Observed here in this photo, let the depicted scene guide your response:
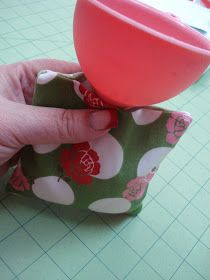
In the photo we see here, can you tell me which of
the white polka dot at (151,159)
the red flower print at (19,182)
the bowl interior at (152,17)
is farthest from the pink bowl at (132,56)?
the red flower print at (19,182)

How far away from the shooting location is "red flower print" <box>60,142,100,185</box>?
1.26 feet

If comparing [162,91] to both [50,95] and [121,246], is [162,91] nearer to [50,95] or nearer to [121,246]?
[50,95]

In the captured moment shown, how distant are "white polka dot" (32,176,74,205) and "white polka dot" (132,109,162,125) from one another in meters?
0.14

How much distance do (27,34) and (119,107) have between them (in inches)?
19.6

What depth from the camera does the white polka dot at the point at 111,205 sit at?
0.43m

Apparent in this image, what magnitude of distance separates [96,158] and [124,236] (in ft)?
0.51

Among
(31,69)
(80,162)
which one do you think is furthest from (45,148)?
(31,69)

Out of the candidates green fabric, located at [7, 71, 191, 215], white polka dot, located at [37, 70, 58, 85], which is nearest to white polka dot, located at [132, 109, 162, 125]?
green fabric, located at [7, 71, 191, 215]

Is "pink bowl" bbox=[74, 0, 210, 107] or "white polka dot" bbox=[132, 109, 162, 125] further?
"white polka dot" bbox=[132, 109, 162, 125]

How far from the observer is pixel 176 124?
0.35m

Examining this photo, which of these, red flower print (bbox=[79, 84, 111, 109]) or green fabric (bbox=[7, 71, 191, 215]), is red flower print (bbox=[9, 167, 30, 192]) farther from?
red flower print (bbox=[79, 84, 111, 109])

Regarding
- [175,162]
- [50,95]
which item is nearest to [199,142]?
[175,162]

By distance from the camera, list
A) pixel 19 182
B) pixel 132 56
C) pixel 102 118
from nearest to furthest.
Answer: pixel 132 56, pixel 102 118, pixel 19 182

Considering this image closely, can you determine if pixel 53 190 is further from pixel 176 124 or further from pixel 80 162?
pixel 176 124
